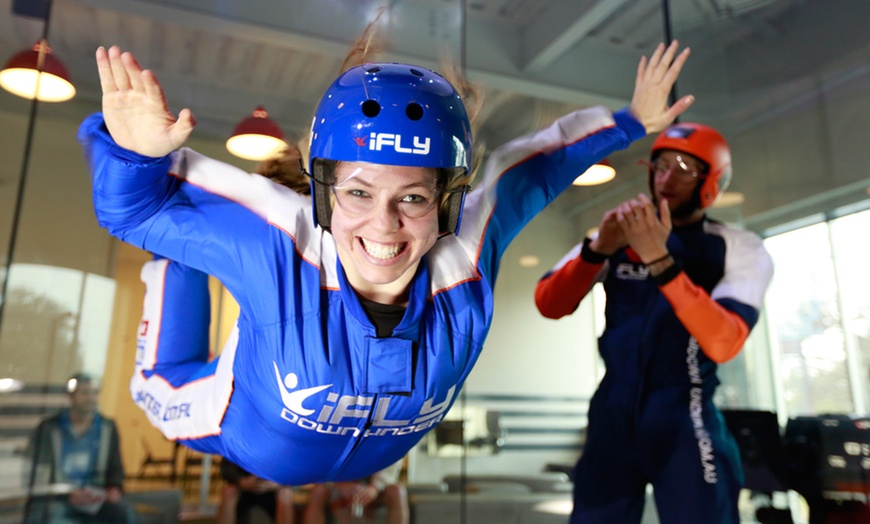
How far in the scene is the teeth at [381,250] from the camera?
3.40ft

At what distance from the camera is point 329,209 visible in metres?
1.09

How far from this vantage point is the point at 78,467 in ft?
9.68

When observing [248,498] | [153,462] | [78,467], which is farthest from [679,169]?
[78,467]

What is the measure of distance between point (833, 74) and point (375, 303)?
2727mm

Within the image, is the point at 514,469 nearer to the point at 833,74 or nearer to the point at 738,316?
the point at 738,316

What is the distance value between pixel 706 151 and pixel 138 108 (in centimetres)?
181

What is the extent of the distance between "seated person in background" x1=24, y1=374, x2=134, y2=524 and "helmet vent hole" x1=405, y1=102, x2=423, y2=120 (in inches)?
107

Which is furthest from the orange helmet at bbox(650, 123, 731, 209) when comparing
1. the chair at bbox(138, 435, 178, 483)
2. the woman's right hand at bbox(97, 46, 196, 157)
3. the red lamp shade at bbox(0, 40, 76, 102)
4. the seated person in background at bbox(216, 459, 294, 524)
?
the red lamp shade at bbox(0, 40, 76, 102)

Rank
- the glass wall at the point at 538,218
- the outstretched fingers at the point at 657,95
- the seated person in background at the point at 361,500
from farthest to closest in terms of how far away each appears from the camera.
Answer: the seated person in background at the point at 361,500 < the glass wall at the point at 538,218 < the outstretched fingers at the point at 657,95

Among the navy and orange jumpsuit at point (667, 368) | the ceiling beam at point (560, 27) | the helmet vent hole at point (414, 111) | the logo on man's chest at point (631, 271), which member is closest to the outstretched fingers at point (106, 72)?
the helmet vent hole at point (414, 111)

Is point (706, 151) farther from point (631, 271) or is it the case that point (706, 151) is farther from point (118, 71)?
point (118, 71)

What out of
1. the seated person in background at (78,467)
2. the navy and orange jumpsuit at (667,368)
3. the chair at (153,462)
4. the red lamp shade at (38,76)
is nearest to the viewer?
the navy and orange jumpsuit at (667,368)

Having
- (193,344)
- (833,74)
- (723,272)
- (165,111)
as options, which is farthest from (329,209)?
(833,74)

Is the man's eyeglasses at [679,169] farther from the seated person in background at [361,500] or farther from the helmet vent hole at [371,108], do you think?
the seated person in background at [361,500]
